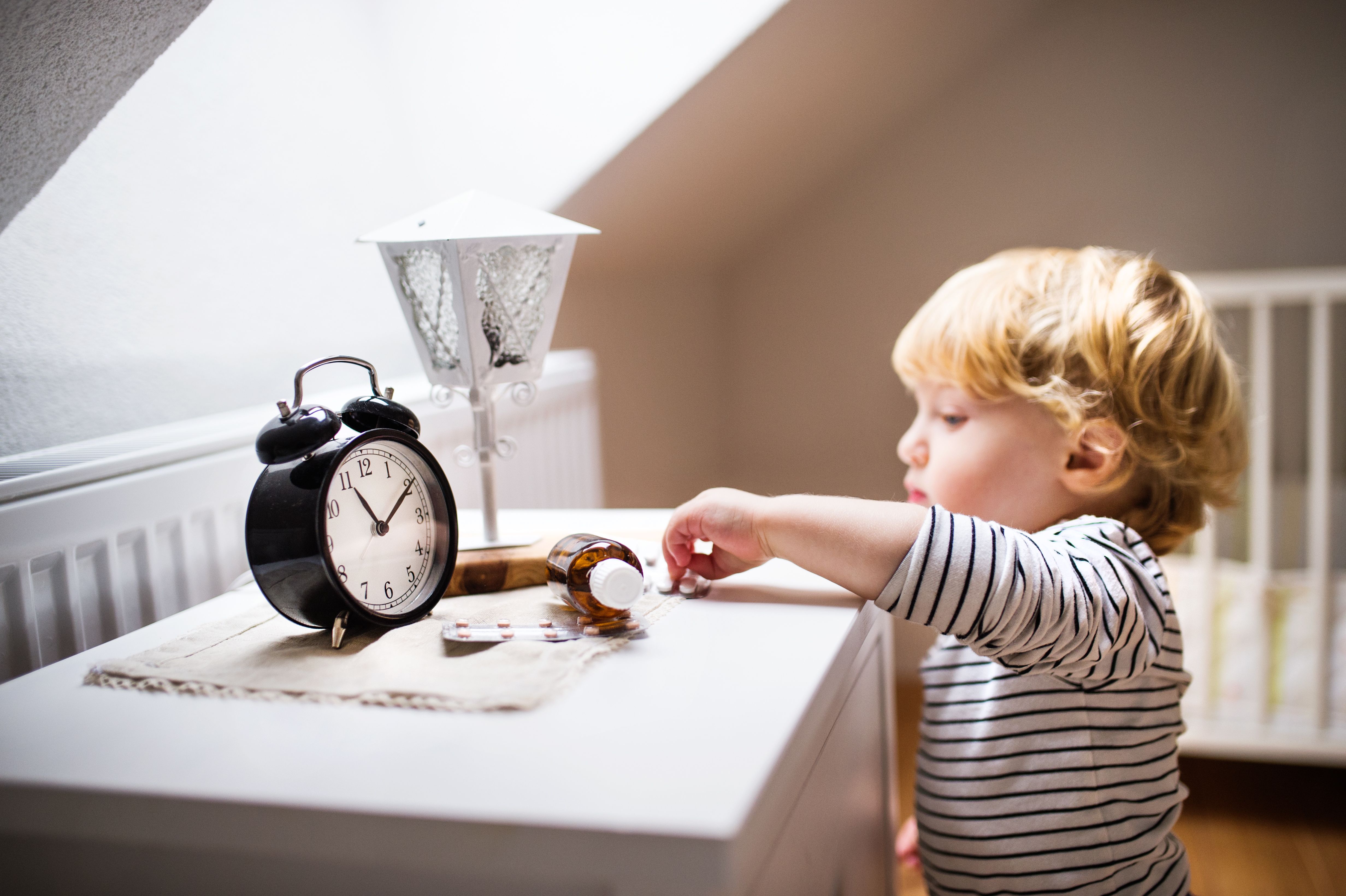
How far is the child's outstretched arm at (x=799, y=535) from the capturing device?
2.09 feet

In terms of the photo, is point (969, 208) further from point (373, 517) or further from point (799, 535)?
point (373, 517)

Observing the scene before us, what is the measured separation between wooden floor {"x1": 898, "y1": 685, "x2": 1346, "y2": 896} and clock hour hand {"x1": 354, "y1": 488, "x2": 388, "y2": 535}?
3.04 feet

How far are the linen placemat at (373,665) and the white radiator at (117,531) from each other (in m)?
0.13

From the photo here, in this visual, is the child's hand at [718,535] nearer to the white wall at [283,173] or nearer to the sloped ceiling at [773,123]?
the white wall at [283,173]

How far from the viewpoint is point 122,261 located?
90 cm

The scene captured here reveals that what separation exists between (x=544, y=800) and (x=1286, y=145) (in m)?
2.26

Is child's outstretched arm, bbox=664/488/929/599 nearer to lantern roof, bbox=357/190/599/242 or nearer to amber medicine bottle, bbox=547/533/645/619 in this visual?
amber medicine bottle, bbox=547/533/645/619

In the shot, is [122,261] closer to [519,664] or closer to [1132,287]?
[519,664]

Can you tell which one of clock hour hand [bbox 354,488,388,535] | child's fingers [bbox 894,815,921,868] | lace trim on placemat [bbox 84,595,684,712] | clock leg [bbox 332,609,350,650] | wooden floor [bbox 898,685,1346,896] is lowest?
wooden floor [bbox 898,685,1346,896]

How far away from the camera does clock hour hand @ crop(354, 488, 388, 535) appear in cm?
61

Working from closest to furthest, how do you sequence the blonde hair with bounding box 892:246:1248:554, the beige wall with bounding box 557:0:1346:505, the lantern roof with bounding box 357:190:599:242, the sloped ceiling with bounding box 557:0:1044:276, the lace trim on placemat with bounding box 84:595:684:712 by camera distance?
the lace trim on placemat with bounding box 84:595:684:712
the lantern roof with bounding box 357:190:599:242
the blonde hair with bounding box 892:246:1248:554
the sloped ceiling with bounding box 557:0:1044:276
the beige wall with bounding box 557:0:1346:505

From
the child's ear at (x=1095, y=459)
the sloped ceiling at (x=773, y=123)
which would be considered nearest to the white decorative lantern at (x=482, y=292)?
the child's ear at (x=1095, y=459)

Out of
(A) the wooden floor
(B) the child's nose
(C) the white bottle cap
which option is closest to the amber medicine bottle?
(C) the white bottle cap

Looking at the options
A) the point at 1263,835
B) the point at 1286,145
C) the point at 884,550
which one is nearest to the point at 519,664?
the point at 884,550
